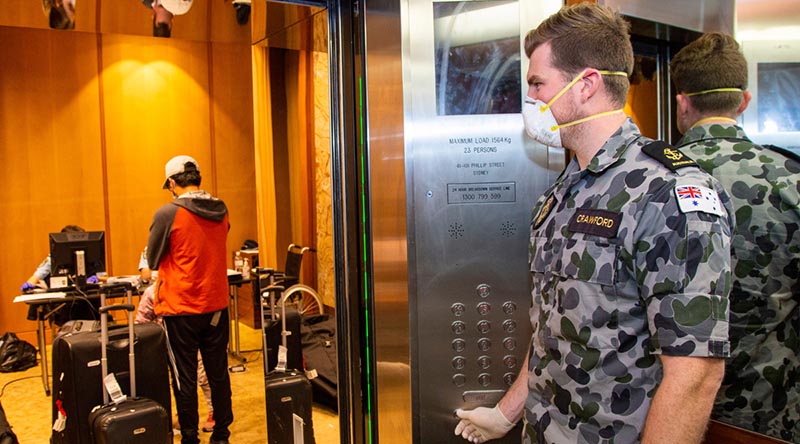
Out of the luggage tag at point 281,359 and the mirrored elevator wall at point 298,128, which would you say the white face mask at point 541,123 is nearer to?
the mirrored elevator wall at point 298,128

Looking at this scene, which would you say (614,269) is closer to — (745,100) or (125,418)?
(745,100)

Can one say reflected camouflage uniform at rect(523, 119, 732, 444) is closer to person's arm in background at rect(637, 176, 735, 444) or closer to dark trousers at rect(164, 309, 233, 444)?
person's arm in background at rect(637, 176, 735, 444)

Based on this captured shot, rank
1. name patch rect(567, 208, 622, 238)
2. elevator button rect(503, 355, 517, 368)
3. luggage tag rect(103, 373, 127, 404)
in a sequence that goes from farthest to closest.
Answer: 1. luggage tag rect(103, 373, 127, 404)
2. elevator button rect(503, 355, 517, 368)
3. name patch rect(567, 208, 622, 238)

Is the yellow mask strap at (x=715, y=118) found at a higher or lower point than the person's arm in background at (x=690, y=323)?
higher

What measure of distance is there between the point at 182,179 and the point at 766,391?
283 centimetres

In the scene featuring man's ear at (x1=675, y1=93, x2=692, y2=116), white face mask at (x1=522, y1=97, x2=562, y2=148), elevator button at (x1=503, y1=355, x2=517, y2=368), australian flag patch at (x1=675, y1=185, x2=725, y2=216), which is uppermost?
man's ear at (x1=675, y1=93, x2=692, y2=116)

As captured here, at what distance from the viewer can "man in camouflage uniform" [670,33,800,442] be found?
1.69 metres

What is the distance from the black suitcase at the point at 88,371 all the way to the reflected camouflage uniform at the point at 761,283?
251 centimetres

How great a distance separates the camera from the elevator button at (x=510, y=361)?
1.79m

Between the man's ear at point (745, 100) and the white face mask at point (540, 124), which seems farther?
the man's ear at point (745, 100)

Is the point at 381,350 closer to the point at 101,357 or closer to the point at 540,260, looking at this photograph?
the point at 540,260

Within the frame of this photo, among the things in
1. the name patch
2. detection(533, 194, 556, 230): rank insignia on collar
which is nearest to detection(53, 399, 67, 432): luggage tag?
→ detection(533, 194, 556, 230): rank insignia on collar

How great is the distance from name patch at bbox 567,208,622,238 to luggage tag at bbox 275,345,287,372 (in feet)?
4.70

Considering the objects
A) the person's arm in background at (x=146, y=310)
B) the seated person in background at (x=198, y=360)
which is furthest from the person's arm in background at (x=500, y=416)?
the person's arm in background at (x=146, y=310)
